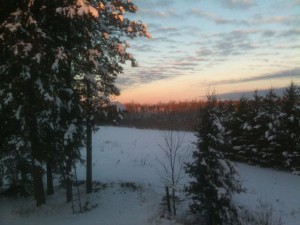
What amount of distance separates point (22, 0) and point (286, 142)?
20645 millimetres

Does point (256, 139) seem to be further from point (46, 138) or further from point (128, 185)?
point (46, 138)

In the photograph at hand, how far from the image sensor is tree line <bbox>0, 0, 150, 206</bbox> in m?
15.6

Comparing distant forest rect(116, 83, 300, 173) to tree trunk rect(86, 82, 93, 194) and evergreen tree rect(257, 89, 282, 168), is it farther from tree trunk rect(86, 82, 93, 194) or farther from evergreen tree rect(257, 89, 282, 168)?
tree trunk rect(86, 82, 93, 194)

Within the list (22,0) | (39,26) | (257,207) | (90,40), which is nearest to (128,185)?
(257,207)

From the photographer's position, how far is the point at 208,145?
14375 millimetres

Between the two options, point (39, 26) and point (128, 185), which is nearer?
point (39, 26)

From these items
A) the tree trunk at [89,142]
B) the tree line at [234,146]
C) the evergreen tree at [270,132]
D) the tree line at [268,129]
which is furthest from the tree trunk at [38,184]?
the evergreen tree at [270,132]

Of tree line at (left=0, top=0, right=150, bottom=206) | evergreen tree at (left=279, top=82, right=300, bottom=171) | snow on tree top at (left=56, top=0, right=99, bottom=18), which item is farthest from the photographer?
evergreen tree at (left=279, top=82, right=300, bottom=171)

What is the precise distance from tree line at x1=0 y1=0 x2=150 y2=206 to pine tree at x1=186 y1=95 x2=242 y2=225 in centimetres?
594

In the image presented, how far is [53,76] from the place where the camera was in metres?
16.5

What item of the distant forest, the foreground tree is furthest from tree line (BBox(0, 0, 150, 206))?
the distant forest

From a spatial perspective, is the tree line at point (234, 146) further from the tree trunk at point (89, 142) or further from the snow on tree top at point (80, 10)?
the snow on tree top at point (80, 10)

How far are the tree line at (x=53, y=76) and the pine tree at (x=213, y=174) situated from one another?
19.5ft

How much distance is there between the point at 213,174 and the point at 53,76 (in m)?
8.42
